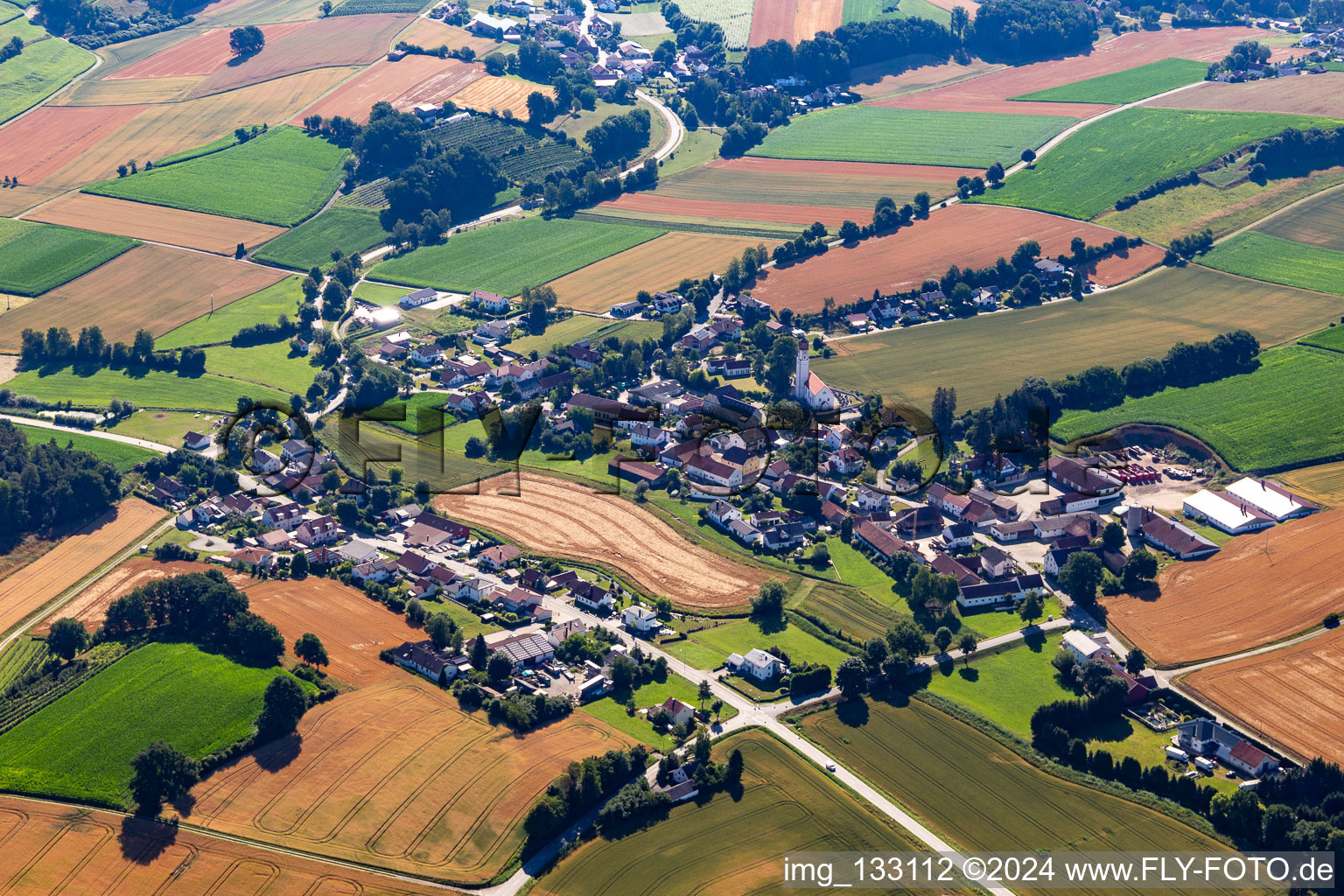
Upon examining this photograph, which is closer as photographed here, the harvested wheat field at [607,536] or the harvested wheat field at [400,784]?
the harvested wheat field at [400,784]

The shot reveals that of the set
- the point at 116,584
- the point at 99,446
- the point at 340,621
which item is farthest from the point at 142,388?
the point at 340,621

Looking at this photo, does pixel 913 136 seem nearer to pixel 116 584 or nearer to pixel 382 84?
pixel 382 84

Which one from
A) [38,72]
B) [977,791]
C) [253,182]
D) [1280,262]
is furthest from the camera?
[38,72]

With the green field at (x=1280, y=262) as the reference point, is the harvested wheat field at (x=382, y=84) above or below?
above

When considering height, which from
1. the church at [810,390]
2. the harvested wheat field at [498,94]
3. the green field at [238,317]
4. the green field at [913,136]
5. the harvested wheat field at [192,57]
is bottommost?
the green field at [238,317]

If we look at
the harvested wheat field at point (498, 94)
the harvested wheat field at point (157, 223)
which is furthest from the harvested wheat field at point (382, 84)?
the harvested wheat field at point (157, 223)

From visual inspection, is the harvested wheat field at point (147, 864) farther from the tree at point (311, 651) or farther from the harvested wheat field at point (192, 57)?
the harvested wheat field at point (192, 57)

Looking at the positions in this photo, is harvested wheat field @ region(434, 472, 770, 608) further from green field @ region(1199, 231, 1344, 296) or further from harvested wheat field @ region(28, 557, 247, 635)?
green field @ region(1199, 231, 1344, 296)
